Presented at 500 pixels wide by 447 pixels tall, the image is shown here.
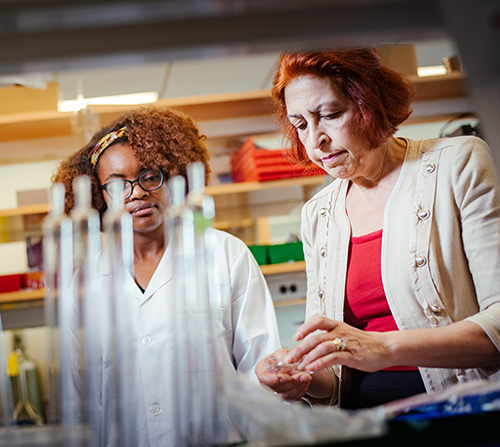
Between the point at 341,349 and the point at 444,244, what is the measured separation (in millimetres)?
338

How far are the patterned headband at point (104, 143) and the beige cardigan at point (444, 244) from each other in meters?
→ 0.67

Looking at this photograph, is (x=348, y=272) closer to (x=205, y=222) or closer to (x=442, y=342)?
(x=442, y=342)

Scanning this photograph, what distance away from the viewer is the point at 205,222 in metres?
0.87

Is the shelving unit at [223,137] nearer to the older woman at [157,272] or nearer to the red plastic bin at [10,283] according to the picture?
the red plastic bin at [10,283]

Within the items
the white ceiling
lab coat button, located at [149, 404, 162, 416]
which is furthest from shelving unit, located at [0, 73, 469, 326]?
lab coat button, located at [149, 404, 162, 416]

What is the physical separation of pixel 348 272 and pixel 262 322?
0.24 meters

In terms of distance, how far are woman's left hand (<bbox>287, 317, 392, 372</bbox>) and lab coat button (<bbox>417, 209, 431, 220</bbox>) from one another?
29 cm

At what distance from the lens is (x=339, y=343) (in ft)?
3.45

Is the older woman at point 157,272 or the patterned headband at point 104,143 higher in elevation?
the patterned headband at point 104,143

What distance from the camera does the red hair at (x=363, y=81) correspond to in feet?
4.31

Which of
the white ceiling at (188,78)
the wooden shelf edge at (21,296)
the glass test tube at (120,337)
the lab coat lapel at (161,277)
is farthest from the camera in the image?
the white ceiling at (188,78)

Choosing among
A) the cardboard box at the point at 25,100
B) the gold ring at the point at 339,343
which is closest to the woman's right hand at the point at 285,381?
the gold ring at the point at 339,343

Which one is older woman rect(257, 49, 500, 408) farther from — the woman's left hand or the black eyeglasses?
the black eyeglasses

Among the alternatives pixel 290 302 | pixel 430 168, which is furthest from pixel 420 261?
pixel 290 302
